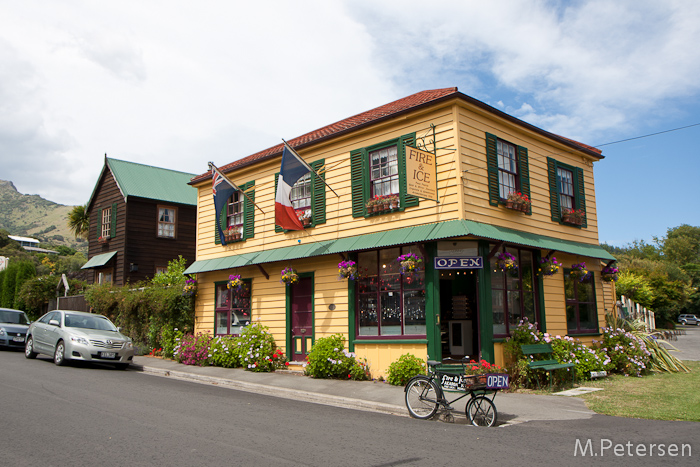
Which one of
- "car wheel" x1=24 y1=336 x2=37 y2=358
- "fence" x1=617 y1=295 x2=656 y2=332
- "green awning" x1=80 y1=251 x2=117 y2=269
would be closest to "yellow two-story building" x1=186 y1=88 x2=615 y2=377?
"fence" x1=617 y1=295 x2=656 y2=332

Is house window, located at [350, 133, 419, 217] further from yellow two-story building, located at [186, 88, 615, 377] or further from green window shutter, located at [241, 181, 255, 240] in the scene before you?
green window shutter, located at [241, 181, 255, 240]

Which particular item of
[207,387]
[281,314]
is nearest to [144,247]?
[281,314]

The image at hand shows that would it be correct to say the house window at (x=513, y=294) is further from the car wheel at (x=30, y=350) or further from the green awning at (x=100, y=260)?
the green awning at (x=100, y=260)

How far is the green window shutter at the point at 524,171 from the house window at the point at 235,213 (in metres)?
8.55

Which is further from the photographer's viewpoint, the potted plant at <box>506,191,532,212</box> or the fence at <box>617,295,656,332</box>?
the fence at <box>617,295,656,332</box>

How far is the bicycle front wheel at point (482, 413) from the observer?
7.72 m

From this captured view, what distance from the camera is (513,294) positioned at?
41.1 ft

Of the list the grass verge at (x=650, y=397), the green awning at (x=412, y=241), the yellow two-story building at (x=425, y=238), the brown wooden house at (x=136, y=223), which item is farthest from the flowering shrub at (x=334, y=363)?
the brown wooden house at (x=136, y=223)

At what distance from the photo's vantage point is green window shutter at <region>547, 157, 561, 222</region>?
46.0 feet

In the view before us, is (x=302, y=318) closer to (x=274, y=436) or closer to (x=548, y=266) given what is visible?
(x=548, y=266)

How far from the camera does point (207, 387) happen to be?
11.6 metres

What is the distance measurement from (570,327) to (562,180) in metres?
4.10

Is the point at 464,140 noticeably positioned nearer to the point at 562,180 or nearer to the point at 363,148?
the point at 363,148

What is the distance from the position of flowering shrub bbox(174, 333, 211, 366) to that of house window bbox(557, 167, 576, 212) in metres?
11.0
